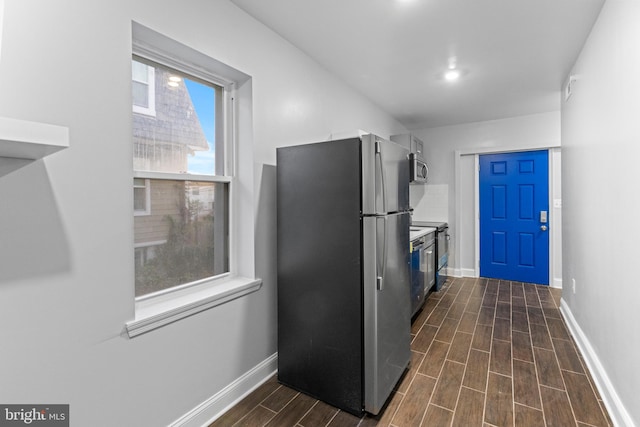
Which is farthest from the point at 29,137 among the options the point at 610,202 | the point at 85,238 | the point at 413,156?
the point at 413,156

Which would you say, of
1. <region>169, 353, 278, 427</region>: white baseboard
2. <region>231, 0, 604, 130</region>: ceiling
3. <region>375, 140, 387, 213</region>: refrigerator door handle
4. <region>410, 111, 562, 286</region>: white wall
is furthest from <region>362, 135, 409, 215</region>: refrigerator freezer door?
<region>410, 111, 562, 286</region>: white wall

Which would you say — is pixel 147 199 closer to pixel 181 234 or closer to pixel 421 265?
pixel 181 234

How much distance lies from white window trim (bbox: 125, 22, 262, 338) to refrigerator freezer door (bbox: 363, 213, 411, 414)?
2.75 feet

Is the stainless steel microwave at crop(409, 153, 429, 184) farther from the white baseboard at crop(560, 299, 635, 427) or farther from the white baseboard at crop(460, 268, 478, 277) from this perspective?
the white baseboard at crop(560, 299, 635, 427)

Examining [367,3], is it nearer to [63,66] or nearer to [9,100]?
[63,66]

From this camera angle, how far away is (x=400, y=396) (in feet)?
6.85

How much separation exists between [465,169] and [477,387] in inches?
154

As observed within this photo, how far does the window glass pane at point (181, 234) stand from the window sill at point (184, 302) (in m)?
0.07

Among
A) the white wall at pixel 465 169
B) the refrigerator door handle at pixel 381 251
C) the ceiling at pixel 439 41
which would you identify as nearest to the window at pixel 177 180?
the ceiling at pixel 439 41

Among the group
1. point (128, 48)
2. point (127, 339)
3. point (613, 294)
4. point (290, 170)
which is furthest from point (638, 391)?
point (128, 48)

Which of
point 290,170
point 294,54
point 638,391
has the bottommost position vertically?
point 638,391

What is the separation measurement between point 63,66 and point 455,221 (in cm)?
532

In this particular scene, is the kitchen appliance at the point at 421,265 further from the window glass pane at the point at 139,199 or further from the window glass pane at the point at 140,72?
the window glass pane at the point at 140,72

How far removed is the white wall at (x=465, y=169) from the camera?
461 centimetres
